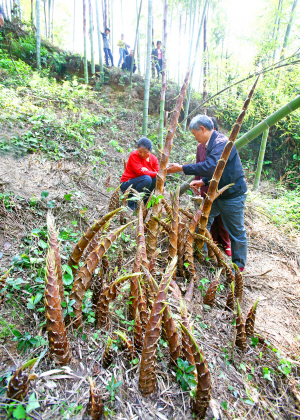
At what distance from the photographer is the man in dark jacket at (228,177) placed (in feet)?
7.63

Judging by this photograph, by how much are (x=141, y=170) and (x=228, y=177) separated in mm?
1331

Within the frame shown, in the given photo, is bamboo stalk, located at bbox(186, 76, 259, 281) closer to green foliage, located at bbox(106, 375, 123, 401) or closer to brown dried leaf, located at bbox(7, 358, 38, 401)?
green foliage, located at bbox(106, 375, 123, 401)

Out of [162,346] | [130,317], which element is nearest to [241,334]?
[162,346]

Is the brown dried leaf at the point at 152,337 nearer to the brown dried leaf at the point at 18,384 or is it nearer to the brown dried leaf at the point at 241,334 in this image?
the brown dried leaf at the point at 18,384

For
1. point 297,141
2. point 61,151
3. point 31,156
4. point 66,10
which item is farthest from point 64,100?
point 66,10

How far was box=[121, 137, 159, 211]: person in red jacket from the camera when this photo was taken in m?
3.18

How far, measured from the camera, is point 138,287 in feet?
4.09

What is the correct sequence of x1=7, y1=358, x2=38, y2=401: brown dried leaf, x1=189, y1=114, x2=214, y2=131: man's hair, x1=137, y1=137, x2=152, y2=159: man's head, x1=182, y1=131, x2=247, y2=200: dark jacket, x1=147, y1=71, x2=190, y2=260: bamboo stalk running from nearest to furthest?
x1=7, y1=358, x2=38, y2=401: brown dried leaf
x1=147, y1=71, x2=190, y2=260: bamboo stalk
x1=182, y1=131, x2=247, y2=200: dark jacket
x1=189, y1=114, x2=214, y2=131: man's hair
x1=137, y1=137, x2=152, y2=159: man's head

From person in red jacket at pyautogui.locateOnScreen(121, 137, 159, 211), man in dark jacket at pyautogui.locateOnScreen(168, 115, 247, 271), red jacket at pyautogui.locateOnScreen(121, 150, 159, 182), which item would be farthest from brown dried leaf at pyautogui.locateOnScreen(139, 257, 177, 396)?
red jacket at pyautogui.locateOnScreen(121, 150, 159, 182)

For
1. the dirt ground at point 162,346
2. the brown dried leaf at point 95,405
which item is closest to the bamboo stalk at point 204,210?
the dirt ground at point 162,346

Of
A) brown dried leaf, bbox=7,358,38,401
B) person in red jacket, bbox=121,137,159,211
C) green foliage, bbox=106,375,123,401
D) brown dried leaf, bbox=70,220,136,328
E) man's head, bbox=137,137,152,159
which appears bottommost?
green foliage, bbox=106,375,123,401

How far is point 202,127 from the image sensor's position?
95.8 inches

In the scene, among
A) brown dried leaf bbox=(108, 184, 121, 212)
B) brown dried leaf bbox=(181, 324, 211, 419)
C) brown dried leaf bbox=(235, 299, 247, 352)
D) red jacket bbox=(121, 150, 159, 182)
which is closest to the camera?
brown dried leaf bbox=(181, 324, 211, 419)

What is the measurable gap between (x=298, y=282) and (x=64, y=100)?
16.8 ft
